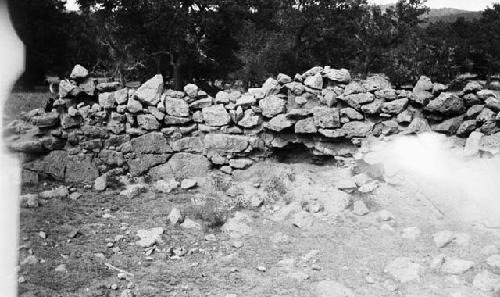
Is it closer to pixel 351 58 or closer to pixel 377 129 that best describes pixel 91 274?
pixel 377 129

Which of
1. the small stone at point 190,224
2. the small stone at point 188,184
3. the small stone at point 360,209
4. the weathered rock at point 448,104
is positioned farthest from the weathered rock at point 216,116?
the weathered rock at point 448,104

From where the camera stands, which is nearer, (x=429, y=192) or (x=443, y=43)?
(x=429, y=192)

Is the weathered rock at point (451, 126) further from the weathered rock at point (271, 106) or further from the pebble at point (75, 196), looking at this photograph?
the pebble at point (75, 196)

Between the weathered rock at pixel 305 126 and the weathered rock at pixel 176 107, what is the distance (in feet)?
7.88

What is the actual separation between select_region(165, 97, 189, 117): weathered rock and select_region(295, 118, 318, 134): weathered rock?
2.40 meters

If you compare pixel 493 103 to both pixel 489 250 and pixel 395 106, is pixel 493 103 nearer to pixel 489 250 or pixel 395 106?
pixel 395 106

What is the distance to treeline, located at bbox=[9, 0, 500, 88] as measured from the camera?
23141 millimetres

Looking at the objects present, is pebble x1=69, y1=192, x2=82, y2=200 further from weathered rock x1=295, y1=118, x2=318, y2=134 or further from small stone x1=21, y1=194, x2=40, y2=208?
weathered rock x1=295, y1=118, x2=318, y2=134

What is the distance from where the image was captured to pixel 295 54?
Answer: 88.8 feet

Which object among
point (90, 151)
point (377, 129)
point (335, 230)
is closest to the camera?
point (335, 230)

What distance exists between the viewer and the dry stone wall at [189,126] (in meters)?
8.76


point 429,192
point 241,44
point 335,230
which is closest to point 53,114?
point 335,230

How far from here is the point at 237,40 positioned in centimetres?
Result: 2473

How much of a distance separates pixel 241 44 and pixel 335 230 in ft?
61.9
